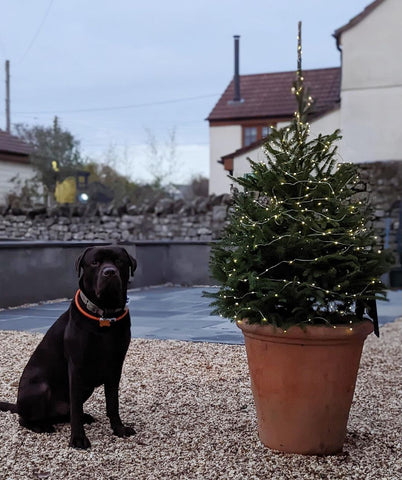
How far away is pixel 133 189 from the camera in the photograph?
24547 millimetres

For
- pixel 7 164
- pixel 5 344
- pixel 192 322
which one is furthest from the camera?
pixel 7 164

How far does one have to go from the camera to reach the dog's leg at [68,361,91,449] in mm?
3371

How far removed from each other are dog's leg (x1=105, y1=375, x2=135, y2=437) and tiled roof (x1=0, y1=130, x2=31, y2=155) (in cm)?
2537

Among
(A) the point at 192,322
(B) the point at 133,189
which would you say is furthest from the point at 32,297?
(B) the point at 133,189

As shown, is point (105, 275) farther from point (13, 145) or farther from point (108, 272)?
point (13, 145)

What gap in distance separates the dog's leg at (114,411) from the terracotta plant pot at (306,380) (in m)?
0.78

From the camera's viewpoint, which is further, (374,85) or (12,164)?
(12,164)

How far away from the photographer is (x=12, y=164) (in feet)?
91.9

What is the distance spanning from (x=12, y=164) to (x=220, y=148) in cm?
900

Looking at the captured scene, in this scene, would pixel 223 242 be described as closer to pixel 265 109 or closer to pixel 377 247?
pixel 377 247

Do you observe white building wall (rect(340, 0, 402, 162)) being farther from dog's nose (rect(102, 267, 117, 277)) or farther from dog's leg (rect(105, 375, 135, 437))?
dog's nose (rect(102, 267, 117, 277))

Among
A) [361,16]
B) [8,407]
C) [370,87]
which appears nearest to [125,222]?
[370,87]

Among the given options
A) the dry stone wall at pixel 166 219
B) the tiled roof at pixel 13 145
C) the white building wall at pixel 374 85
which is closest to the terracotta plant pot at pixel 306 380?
the dry stone wall at pixel 166 219

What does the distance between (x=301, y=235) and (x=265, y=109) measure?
23.2 m
